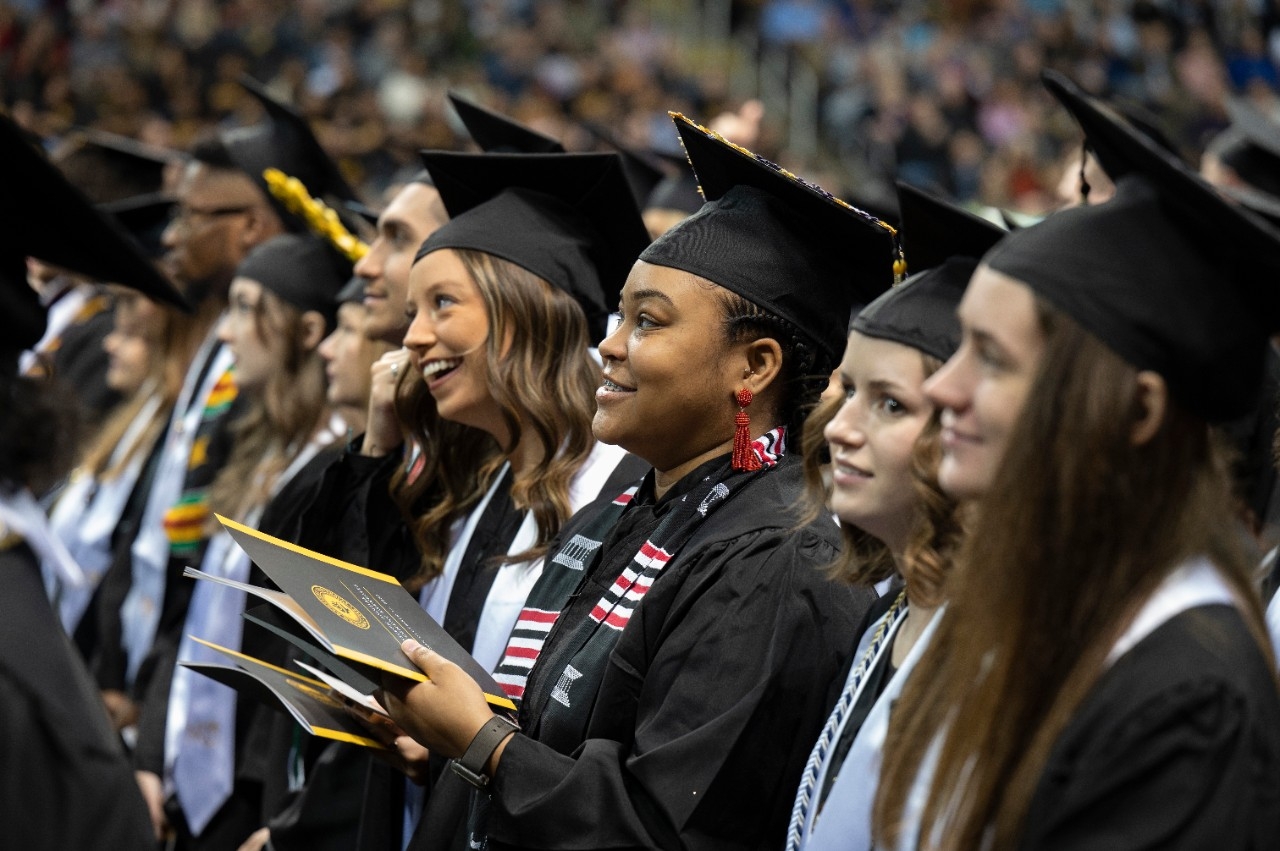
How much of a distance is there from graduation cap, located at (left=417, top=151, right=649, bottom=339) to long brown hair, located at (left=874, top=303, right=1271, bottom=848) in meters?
1.87

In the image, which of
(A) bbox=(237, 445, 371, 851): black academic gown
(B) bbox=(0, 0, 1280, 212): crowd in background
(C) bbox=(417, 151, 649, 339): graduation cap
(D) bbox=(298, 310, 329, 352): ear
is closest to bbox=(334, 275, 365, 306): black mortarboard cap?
(D) bbox=(298, 310, 329, 352): ear

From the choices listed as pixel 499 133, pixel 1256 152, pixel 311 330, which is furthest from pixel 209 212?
pixel 1256 152

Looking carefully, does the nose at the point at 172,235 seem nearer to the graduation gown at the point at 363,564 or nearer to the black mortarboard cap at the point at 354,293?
the black mortarboard cap at the point at 354,293

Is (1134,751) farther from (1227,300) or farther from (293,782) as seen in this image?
(293,782)

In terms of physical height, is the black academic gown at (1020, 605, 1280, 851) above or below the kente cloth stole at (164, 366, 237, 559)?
above

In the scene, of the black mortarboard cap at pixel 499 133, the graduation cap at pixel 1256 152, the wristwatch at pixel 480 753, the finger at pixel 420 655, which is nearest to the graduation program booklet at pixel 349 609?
the finger at pixel 420 655

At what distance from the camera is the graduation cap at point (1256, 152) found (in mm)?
4551

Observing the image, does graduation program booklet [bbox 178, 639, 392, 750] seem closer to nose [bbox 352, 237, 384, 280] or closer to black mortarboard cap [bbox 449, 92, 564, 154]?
nose [bbox 352, 237, 384, 280]

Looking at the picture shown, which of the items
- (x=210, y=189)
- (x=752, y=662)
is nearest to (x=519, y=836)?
(x=752, y=662)

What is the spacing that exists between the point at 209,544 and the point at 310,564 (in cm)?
227

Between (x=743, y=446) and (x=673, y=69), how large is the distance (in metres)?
13.0

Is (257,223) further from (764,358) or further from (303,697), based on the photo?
(764,358)

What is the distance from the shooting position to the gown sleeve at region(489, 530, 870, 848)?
237 cm

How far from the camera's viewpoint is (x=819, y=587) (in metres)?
2.54
